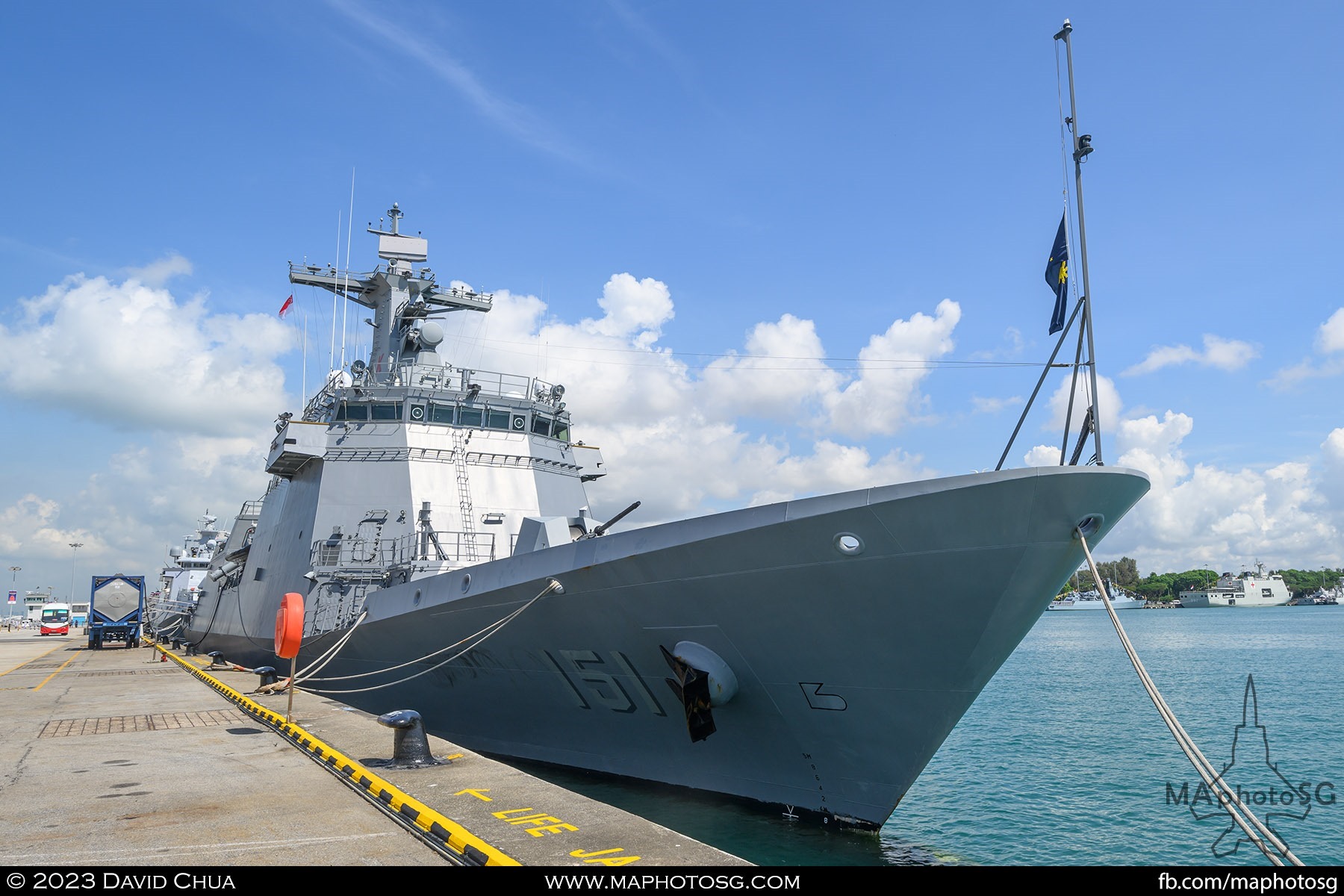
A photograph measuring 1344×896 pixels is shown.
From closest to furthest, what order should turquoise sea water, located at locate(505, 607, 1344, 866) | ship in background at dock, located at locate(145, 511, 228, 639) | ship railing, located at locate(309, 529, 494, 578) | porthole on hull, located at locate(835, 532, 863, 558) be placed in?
porthole on hull, located at locate(835, 532, 863, 558) < turquoise sea water, located at locate(505, 607, 1344, 866) < ship railing, located at locate(309, 529, 494, 578) < ship in background at dock, located at locate(145, 511, 228, 639)

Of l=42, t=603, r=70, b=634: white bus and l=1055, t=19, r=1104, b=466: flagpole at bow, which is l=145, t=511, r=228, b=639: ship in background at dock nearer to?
l=42, t=603, r=70, b=634: white bus

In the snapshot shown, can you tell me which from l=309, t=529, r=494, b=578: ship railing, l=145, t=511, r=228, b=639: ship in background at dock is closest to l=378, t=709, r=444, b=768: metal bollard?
l=309, t=529, r=494, b=578: ship railing

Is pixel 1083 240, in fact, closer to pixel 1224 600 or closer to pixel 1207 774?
pixel 1207 774

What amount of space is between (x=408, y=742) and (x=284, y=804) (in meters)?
1.26

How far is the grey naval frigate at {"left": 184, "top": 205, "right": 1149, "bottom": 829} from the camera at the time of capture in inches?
257

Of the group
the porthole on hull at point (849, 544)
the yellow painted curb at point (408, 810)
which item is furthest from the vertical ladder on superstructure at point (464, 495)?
the porthole on hull at point (849, 544)

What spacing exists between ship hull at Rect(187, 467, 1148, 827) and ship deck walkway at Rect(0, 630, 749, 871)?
165 centimetres

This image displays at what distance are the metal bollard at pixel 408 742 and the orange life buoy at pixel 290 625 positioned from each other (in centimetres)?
259

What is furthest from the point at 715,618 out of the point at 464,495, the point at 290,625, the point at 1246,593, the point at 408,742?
the point at 1246,593
